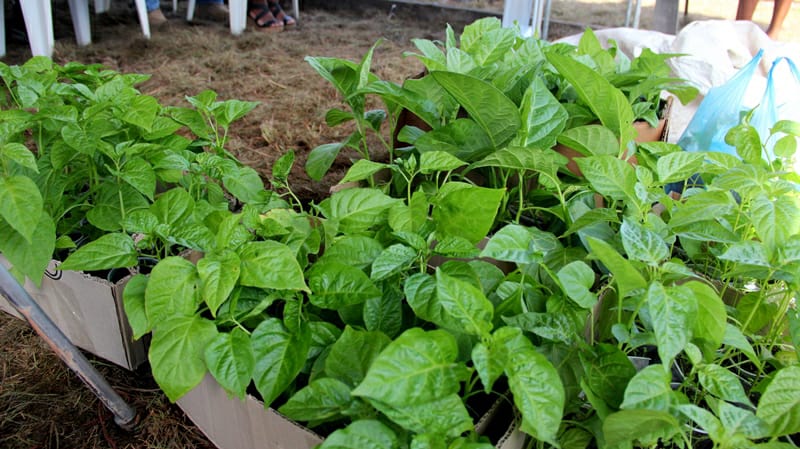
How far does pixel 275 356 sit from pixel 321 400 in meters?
0.10

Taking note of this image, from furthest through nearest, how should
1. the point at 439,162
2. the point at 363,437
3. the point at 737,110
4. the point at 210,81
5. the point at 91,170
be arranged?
the point at 210,81, the point at 737,110, the point at 91,170, the point at 439,162, the point at 363,437

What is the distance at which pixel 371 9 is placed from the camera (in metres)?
4.46

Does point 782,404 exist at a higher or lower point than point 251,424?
higher

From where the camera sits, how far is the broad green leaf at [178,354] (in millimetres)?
751

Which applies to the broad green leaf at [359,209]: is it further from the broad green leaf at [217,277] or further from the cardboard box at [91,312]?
the cardboard box at [91,312]

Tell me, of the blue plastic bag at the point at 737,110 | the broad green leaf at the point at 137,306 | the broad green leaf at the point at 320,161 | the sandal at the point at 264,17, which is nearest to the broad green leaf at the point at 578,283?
the broad green leaf at the point at 137,306

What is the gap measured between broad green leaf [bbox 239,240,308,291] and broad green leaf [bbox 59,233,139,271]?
0.62 ft

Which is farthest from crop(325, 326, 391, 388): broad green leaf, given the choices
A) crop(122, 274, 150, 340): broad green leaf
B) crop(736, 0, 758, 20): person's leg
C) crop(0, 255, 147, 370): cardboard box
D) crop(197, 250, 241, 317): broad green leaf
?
crop(736, 0, 758, 20): person's leg

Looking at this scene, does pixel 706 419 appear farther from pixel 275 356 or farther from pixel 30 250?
pixel 30 250

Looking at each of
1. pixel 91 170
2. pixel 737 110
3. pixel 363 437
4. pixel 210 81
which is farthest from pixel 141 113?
pixel 210 81

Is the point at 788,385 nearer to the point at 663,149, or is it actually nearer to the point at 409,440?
the point at 409,440

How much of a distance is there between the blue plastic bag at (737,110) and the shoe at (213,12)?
3.17 metres

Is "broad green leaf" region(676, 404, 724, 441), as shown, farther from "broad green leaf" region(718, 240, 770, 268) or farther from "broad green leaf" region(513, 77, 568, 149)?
"broad green leaf" region(513, 77, 568, 149)

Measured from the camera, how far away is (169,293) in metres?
0.79
